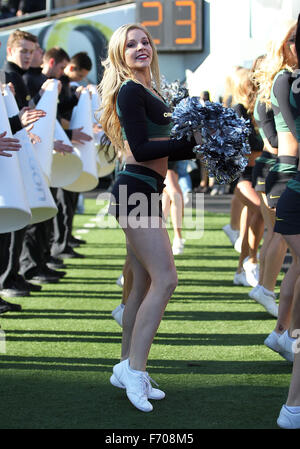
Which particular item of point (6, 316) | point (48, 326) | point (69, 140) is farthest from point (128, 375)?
point (69, 140)

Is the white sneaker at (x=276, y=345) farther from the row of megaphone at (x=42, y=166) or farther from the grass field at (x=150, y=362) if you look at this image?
the row of megaphone at (x=42, y=166)

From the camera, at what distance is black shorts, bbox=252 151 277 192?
6.82 meters

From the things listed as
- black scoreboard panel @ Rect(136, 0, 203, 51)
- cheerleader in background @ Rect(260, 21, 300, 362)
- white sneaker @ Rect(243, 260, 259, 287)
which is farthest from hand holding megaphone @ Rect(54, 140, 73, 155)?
black scoreboard panel @ Rect(136, 0, 203, 51)

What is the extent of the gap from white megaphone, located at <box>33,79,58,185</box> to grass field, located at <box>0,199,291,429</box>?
3.87ft

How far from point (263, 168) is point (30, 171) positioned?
1823 millimetres

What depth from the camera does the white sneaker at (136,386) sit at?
4.39m

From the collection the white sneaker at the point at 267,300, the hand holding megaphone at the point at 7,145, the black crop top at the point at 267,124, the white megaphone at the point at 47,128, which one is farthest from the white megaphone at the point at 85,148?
the hand holding megaphone at the point at 7,145

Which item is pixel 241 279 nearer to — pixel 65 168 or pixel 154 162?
pixel 65 168

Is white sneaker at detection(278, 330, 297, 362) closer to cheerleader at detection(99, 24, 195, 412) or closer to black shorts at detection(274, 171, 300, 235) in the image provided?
cheerleader at detection(99, 24, 195, 412)

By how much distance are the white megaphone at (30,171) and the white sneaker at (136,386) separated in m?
2.01

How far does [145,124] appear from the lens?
4.38 m

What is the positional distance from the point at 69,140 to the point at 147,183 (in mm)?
3770

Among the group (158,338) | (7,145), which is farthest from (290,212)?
Result: (158,338)

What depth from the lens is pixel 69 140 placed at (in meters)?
8.14
